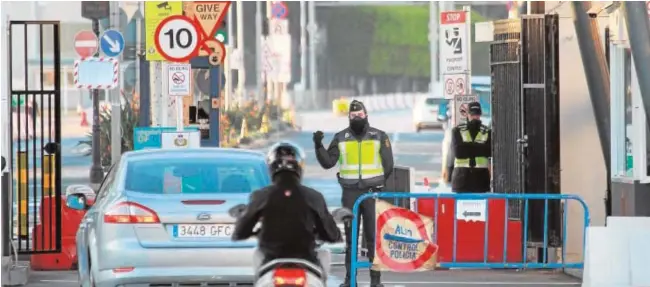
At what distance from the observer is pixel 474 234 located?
54.7ft

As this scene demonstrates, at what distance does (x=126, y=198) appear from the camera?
12742 mm

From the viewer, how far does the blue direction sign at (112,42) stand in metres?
33.7

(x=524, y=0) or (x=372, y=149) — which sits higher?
(x=524, y=0)

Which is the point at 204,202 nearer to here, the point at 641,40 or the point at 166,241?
the point at 166,241

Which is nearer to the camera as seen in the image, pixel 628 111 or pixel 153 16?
pixel 628 111

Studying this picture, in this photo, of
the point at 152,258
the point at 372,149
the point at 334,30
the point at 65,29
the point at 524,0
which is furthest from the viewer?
the point at 334,30

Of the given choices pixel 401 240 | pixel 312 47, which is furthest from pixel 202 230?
pixel 312 47

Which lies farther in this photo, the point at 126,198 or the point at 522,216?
the point at 522,216

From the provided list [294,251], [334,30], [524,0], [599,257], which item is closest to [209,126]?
[524,0]

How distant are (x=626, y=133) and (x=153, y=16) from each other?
10108 mm

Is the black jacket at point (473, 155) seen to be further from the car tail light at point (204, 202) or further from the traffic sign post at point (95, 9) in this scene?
the traffic sign post at point (95, 9)

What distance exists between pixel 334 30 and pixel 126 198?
346 ft

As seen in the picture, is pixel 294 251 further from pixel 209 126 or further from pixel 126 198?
pixel 209 126

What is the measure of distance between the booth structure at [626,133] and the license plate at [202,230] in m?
5.06
